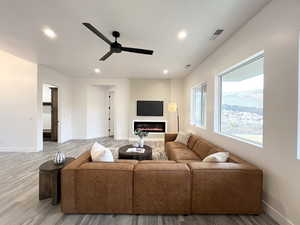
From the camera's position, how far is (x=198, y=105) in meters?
5.95

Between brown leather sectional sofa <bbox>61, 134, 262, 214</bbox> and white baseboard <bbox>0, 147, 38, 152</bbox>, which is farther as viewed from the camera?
white baseboard <bbox>0, 147, 38, 152</bbox>

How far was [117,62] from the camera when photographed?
5.14m

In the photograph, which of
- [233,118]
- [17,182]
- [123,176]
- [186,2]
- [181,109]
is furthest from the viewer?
[181,109]

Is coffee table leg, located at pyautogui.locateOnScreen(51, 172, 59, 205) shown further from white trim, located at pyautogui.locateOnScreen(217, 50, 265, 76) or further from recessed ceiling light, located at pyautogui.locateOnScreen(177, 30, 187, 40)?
white trim, located at pyautogui.locateOnScreen(217, 50, 265, 76)

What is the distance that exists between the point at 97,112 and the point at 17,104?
3.36 metres

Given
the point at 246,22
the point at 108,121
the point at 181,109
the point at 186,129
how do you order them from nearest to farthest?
the point at 246,22, the point at 186,129, the point at 181,109, the point at 108,121

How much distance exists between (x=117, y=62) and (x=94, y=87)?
11.0ft

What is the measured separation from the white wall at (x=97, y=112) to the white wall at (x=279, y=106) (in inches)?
266

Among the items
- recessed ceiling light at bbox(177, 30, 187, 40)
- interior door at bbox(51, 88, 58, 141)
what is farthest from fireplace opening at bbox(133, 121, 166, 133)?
recessed ceiling light at bbox(177, 30, 187, 40)

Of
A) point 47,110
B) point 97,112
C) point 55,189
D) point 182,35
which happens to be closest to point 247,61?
point 182,35

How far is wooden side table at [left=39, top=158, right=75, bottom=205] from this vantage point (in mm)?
2336

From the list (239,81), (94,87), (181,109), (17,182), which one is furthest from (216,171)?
(94,87)

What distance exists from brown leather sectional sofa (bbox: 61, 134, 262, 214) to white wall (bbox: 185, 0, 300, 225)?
0.75 feet

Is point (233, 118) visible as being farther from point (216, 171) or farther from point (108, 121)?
point (108, 121)
